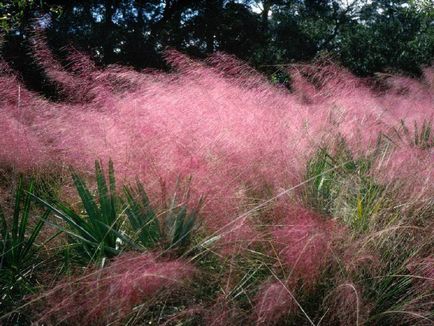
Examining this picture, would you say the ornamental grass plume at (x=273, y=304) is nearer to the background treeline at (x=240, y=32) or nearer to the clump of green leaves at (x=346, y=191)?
the clump of green leaves at (x=346, y=191)

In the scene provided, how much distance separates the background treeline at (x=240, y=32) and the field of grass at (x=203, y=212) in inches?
114

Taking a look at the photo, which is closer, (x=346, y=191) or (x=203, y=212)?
(x=203, y=212)

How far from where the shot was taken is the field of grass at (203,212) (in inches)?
51.9

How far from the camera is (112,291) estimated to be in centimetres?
120

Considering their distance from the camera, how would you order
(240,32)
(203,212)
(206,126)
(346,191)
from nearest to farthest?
1. (203,212)
2. (346,191)
3. (206,126)
4. (240,32)

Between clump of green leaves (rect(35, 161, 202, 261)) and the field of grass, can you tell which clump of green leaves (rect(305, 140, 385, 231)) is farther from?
clump of green leaves (rect(35, 161, 202, 261))

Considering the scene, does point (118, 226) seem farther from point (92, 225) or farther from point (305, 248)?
point (305, 248)

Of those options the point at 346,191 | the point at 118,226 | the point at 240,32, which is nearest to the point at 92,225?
the point at 118,226

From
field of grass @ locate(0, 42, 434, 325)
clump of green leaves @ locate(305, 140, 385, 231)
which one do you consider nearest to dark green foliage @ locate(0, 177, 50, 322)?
field of grass @ locate(0, 42, 434, 325)

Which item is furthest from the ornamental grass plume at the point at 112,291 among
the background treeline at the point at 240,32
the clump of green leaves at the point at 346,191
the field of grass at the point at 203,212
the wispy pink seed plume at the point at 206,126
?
the background treeline at the point at 240,32

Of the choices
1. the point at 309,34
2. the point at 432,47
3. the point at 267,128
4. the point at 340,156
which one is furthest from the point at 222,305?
the point at 309,34

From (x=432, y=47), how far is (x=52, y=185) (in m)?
11.0

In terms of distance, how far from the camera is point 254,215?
1.72 m

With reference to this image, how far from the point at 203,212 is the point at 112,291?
520 millimetres
